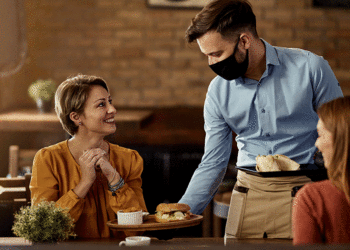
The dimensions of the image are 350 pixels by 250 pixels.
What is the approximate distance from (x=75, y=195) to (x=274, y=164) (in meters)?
0.79

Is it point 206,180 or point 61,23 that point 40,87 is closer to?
point 61,23

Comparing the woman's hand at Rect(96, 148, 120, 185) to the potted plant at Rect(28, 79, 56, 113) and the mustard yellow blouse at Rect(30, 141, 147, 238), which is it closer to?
the mustard yellow blouse at Rect(30, 141, 147, 238)

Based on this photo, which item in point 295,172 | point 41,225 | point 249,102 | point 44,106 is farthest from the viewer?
point 44,106

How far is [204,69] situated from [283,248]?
440cm

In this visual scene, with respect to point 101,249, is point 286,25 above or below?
above

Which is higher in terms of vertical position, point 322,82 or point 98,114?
point 322,82

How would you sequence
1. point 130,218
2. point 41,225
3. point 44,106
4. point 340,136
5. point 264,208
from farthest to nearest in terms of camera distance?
point 44,106, point 264,208, point 130,218, point 41,225, point 340,136

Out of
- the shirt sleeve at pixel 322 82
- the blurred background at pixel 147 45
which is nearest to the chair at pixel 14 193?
the shirt sleeve at pixel 322 82

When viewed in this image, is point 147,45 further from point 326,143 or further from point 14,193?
point 326,143

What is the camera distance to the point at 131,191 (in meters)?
1.92

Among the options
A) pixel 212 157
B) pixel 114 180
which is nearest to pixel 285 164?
pixel 212 157

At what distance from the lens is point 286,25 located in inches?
195

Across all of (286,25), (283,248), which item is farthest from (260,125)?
(286,25)

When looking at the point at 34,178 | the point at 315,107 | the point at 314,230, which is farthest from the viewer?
the point at 315,107
